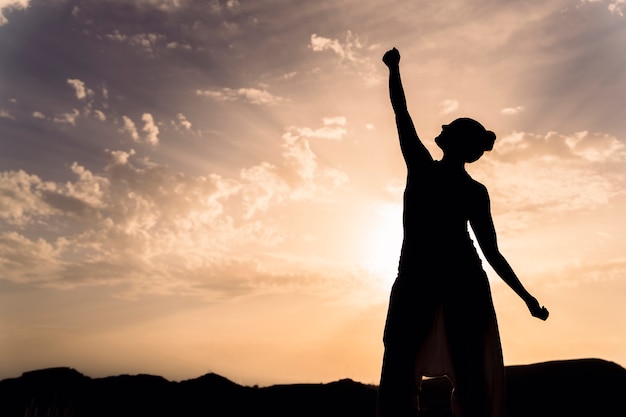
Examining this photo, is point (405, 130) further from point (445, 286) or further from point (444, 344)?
point (444, 344)

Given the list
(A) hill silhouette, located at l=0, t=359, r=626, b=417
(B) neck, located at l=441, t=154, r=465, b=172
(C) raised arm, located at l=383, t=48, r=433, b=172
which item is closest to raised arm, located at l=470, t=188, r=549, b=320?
(B) neck, located at l=441, t=154, r=465, b=172

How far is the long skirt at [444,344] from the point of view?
4.18 metres

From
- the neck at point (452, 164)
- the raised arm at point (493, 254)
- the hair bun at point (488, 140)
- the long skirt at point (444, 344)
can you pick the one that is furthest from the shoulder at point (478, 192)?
the long skirt at point (444, 344)

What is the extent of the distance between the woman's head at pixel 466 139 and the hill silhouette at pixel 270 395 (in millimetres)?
5980

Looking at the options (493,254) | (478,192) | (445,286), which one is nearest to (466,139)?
(478,192)

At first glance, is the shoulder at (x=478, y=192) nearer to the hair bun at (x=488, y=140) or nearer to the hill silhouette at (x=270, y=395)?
the hair bun at (x=488, y=140)

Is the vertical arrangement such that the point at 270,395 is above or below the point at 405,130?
below

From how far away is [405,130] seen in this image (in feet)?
14.8

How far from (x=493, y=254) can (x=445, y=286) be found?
557 mm

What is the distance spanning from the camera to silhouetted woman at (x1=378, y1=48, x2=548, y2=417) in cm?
421

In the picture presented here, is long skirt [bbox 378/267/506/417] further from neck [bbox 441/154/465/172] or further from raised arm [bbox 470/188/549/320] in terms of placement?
neck [bbox 441/154/465/172]

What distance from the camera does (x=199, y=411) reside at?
34.5ft

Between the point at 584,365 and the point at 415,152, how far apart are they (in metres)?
8.02

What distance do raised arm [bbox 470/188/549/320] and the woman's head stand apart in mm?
351
